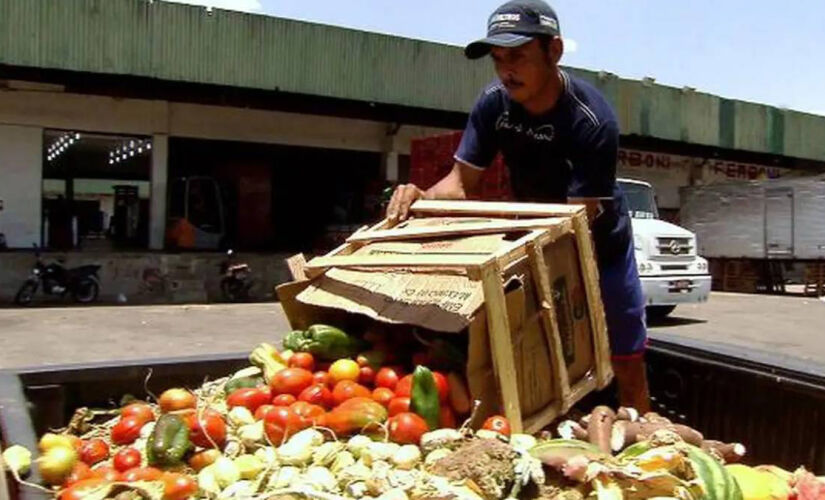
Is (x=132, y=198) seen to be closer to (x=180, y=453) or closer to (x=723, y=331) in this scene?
(x=723, y=331)

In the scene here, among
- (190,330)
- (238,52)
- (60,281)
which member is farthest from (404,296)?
(238,52)

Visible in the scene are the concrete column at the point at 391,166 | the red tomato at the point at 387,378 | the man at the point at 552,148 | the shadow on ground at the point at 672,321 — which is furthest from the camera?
the concrete column at the point at 391,166

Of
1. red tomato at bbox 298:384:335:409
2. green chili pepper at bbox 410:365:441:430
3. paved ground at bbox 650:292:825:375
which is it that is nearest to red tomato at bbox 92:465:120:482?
red tomato at bbox 298:384:335:409

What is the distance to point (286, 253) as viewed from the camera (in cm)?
2023

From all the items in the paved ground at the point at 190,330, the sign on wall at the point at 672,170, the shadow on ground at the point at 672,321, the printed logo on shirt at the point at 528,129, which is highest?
the sign on wall at the point at 672,170

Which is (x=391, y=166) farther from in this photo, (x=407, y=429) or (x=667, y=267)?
(x=407, y=429)

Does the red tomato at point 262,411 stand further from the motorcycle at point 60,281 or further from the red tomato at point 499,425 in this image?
the motorcycle at point 60,281

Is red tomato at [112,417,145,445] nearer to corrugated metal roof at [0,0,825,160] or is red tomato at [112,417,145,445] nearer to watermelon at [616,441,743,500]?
watermelon at [616,441,743,500]

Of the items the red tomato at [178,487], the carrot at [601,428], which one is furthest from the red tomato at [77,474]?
the carrot at [601,428]

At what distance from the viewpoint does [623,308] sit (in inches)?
140

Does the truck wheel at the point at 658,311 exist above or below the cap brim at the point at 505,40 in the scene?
below

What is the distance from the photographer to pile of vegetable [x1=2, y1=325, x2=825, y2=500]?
2215 millimetres

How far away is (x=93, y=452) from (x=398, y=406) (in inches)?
37.6

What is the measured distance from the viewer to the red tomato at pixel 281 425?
2.71 metres
